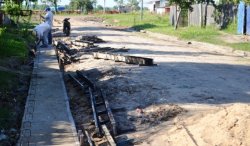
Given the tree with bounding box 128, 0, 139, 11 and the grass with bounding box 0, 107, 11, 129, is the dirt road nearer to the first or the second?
the grass with bounding box 0, 107, 11, 129

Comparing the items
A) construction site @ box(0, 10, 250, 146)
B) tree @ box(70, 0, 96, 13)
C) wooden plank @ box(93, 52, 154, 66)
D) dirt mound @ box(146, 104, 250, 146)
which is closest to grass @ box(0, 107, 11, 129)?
construction site @ box(0, 10, 250, 146)

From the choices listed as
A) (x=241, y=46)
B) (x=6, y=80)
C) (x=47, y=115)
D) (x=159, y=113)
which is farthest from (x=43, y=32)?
(x=159, y=113)

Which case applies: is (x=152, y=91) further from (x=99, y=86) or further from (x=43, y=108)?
(x=43, y=108)

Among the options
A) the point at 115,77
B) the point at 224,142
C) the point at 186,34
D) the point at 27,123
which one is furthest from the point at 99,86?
the point at 186,34

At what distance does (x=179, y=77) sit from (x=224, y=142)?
6.42 metres

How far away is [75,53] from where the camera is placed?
2012 cm

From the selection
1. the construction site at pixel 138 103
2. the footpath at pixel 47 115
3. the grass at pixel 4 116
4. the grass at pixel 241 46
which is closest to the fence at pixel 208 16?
the grass at pixel 241 46

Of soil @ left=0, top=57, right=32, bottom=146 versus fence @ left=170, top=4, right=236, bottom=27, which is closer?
soil @ left=0, top=57, right=32, bottom=146

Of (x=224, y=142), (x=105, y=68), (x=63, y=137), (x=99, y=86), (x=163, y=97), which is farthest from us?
(x=105, y=68)

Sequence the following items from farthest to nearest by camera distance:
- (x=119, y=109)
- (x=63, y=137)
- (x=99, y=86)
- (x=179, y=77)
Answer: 1. (x=179, y=77)
2. (x=99, y=86)
3. (x=119, y=109)
4. (x=63, y=137)

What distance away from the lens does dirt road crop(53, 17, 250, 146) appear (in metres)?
6.95

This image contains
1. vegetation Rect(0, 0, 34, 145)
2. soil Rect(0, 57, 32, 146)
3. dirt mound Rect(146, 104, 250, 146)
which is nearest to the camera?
dirt mound Rect(146, 104, 250, 146)

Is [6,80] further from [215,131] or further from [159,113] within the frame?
[215,131]

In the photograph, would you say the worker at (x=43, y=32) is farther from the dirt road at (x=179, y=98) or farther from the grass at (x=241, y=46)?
the grass at (x=241, y=46)
